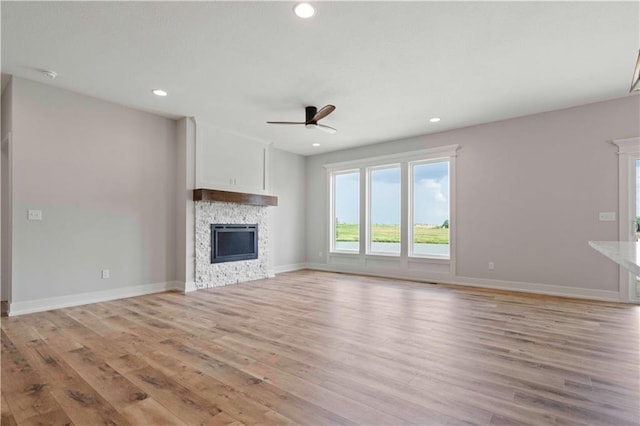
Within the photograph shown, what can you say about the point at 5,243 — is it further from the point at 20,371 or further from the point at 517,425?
the point at 517,425

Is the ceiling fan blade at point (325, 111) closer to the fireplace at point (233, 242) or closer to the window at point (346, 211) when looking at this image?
the fireplace at point (233, 242)

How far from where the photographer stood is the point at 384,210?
7227 mm

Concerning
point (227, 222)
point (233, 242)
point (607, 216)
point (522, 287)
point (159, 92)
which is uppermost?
point (159, 92)

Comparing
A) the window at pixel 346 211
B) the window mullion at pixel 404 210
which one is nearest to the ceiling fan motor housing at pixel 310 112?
the window mullion at pixel 404 210

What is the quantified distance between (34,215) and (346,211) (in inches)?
224

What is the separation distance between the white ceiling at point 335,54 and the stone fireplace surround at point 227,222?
1.58 m

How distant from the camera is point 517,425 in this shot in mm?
1749

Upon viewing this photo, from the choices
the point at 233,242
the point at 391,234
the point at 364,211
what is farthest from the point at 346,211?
the point at 233,242

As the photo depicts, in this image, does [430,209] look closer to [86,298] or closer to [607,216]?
[607,216]

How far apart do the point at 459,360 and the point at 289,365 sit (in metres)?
1.35

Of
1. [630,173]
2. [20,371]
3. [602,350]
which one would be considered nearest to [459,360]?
[602,350]

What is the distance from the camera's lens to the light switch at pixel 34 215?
407 centimetres

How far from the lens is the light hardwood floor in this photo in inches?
74.7

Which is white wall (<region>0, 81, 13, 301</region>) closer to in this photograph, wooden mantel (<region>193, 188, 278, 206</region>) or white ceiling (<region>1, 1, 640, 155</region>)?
white ceiling (<region>1, 1, 640, 155</region>)
